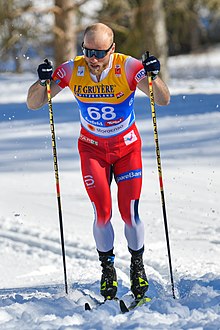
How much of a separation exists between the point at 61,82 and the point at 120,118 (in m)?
0.46

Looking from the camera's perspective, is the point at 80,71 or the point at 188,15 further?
the point at 188,15

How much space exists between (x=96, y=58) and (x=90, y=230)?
2518 mm

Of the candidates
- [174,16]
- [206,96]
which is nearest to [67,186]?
[206,96]

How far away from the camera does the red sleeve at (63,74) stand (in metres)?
5.21

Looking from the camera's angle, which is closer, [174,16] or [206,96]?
[206,96]

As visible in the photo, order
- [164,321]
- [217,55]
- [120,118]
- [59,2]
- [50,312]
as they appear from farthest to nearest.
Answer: [217,55]
[59,2]
[120,118]
[50,312]
[164,321]

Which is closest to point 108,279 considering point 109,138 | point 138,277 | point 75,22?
point 138,277

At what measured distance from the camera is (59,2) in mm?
18375

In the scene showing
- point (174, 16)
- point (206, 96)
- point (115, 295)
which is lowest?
point (115, 295)

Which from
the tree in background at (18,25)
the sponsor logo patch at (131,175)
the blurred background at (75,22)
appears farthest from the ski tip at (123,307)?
the tree in background at (18,25)

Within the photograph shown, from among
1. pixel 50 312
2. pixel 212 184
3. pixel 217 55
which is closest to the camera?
pixel 50 312

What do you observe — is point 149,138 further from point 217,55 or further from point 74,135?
point 217,55

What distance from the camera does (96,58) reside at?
501 cm

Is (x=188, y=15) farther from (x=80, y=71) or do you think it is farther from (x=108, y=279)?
(x=108, y=279)
